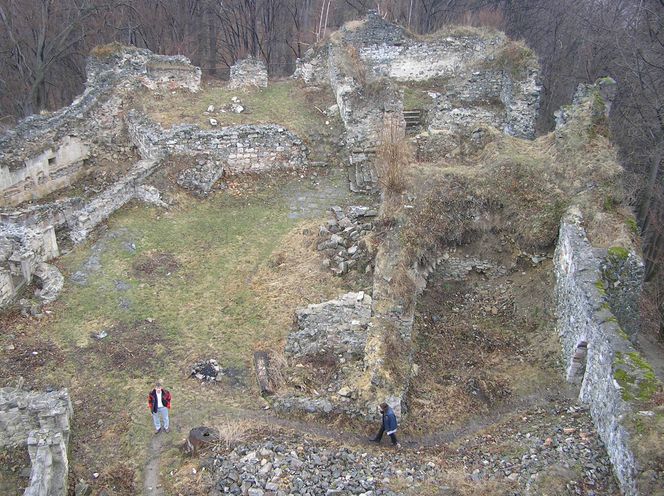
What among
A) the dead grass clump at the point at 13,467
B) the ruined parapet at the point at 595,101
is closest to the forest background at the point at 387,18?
the ruined parapet at the point at 595,101

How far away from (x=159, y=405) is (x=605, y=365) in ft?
22.5

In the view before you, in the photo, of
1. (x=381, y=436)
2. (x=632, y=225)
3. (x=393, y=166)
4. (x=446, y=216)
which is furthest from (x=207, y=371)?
(x=632, y=225)

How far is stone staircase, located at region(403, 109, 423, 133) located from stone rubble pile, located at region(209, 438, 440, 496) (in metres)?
13.6

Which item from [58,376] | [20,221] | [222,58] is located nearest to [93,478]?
[58,376]

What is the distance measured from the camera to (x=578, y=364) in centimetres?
984

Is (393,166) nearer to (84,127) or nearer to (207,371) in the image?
(207,371)

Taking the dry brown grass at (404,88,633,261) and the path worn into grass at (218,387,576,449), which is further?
the dry brown grass at (404,88,633,261)

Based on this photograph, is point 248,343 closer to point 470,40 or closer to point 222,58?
point 470,40

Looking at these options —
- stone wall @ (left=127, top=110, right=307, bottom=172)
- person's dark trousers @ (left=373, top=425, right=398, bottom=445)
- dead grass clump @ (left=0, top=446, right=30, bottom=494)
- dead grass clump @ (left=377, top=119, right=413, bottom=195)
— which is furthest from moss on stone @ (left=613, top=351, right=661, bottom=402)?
stone wall @ (left=127, top=110, right=307, bottom=172)

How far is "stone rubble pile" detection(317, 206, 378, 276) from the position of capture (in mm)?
13398

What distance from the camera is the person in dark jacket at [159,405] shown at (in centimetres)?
940

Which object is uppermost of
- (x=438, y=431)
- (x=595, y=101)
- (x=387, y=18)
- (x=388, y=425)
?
(x=387, y=18)

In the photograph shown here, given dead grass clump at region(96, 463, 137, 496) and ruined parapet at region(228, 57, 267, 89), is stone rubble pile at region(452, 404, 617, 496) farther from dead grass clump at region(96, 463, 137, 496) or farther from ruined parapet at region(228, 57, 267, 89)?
ruined parapet at region(228, 57, 267, 89)

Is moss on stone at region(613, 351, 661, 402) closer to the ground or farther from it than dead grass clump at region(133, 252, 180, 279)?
farther from it
